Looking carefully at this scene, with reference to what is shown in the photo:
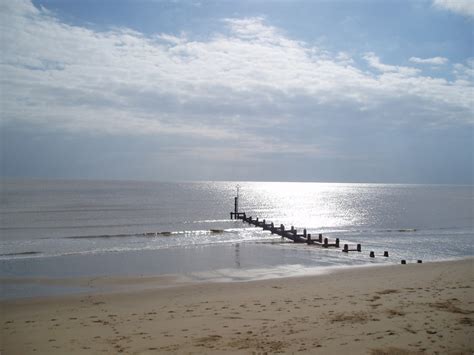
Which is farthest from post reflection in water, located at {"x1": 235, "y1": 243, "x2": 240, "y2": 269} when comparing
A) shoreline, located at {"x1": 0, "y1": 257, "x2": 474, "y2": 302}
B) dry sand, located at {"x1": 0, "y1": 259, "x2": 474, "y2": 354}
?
dry sand, located at {"x1": 0, "y1": 259, "x2": 474, "y2": 354}

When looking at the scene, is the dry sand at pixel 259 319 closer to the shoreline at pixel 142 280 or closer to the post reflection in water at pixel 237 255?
the shoreline at pixel 142 280

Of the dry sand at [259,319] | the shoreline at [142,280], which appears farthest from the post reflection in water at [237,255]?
the dry sand at [259,319]

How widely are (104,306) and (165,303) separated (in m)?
2.16

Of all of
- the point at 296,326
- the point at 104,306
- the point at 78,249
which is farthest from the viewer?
the point at 78,249

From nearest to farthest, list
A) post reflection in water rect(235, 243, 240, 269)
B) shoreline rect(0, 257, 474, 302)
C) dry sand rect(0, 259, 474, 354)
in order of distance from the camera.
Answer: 1. dry sand rect(0, 259, 474, 354)
2. shoreline rect(0, 257, 474, 302)
3. post reflection in water rect(235, 243, 240, 269)

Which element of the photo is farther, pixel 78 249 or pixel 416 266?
pixel 78 249

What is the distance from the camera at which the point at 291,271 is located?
20625 mm

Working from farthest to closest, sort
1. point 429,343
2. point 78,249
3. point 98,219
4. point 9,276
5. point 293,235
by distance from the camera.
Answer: point 98,219, point 293,235, point 78,249, point 9,276, point 429,343

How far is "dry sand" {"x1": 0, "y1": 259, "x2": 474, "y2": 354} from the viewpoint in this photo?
8.71 meters

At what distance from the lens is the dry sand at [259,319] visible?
8.71 meters

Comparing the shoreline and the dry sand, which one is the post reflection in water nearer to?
the shoreline

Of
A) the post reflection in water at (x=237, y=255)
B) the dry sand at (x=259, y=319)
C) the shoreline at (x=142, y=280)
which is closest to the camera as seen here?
the dry sand at (x=259, y=319)

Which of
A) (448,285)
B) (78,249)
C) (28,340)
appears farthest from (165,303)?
(78,249)

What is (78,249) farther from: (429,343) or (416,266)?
(429,343)
